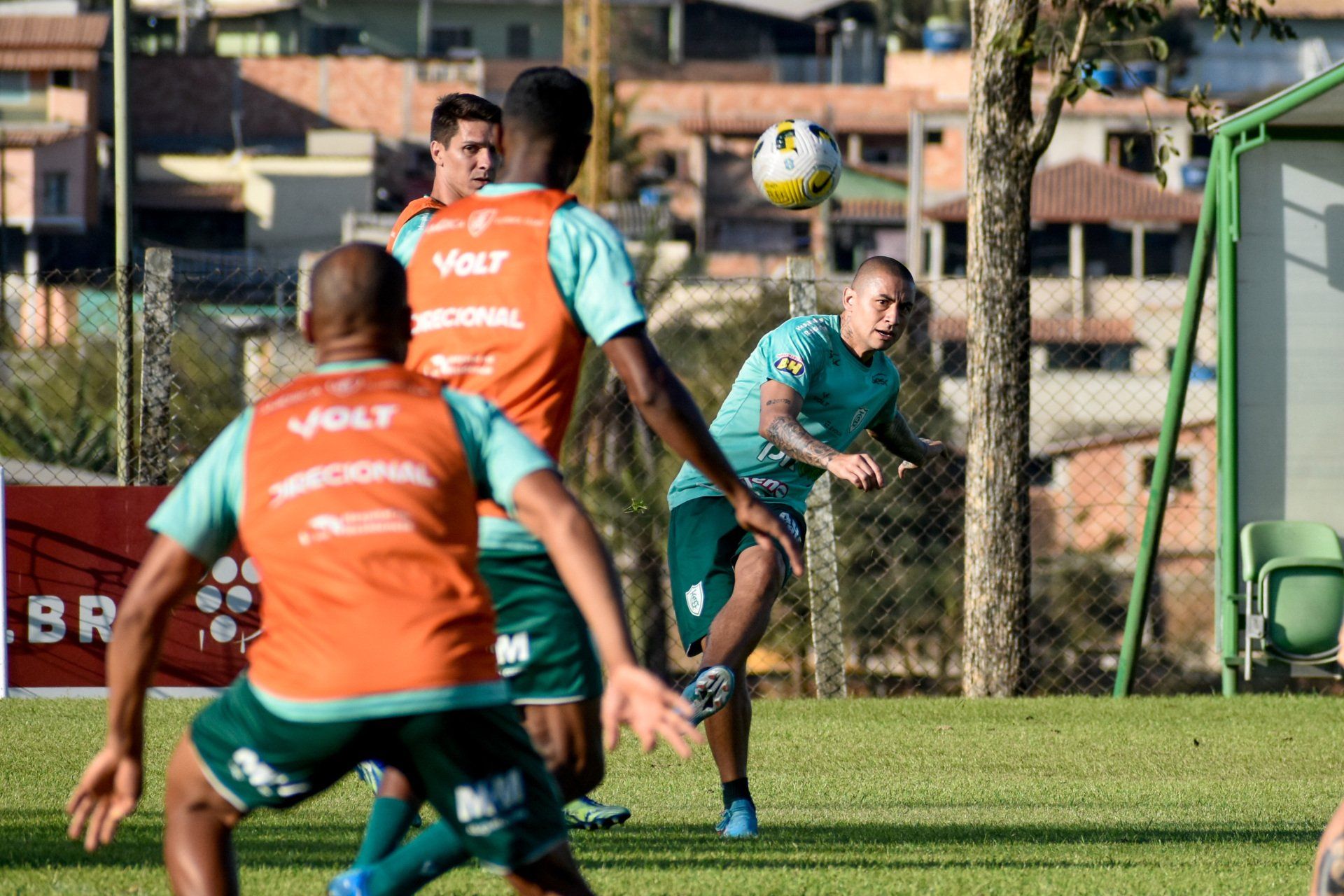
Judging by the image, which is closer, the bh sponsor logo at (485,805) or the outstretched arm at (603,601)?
the outstretched arm at (603,601)

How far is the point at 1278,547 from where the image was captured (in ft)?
32.1

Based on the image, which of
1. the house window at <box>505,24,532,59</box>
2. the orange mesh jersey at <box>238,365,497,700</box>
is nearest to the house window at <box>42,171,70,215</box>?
the house window at <box>505,24,532,59</box>

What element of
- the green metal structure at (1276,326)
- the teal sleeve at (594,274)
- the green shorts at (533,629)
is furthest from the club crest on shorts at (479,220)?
the green metal structure at (1276,326)

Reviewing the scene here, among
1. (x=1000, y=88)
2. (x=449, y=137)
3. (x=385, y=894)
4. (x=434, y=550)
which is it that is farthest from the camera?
(x=1000, y=88)

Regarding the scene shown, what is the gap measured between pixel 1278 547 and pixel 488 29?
7013cm

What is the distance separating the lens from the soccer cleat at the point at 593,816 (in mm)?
5387

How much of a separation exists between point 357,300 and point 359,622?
2.12 ft

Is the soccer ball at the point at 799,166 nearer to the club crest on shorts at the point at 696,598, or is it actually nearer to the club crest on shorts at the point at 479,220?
the club crest on shorts at the point at 696,598

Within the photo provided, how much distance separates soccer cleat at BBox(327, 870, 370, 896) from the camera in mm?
3428

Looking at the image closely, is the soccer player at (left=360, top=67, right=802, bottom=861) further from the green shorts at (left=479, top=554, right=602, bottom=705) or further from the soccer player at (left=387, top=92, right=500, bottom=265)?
the soccer player at (left=387, top=92, right=500, bottom=265)

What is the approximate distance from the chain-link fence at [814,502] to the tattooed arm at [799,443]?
3759mm

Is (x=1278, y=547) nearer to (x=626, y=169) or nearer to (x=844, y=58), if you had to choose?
(x=626, y=169)

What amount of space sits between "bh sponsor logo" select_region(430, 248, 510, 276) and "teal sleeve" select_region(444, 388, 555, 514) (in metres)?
0.82

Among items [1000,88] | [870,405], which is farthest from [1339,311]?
[870,405]
